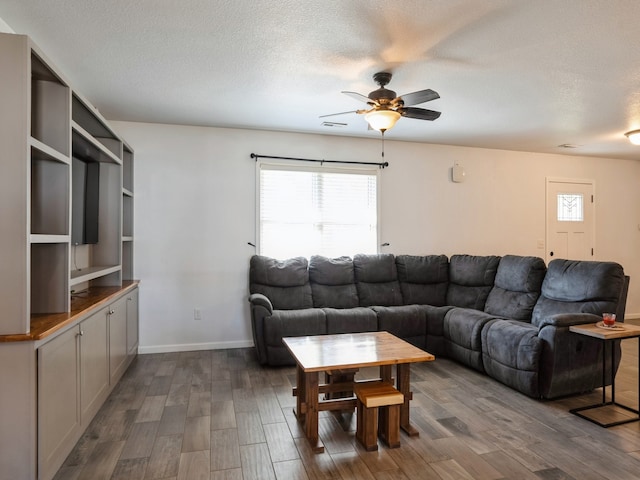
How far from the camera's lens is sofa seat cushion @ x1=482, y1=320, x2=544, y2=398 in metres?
3.07

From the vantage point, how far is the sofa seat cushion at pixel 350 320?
4012mm

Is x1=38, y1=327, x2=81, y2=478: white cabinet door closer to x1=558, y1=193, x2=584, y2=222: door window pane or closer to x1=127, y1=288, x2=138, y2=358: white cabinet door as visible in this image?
x1=127, y1=288, x2=138, y2=358: white cabinet door

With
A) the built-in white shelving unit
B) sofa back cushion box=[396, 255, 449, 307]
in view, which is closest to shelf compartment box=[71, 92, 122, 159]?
the built-in white shelving unit

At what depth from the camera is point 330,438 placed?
2.48 m

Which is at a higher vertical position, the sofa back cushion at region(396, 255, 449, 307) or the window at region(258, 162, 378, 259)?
the window at region(258, 162, 378, 259)

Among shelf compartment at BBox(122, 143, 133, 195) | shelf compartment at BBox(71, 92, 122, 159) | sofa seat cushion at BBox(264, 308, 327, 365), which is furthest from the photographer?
shelf compartment at BBox(122, 143, 133, 195)

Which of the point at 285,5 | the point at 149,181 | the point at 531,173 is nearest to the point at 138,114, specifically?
the point at 149,181

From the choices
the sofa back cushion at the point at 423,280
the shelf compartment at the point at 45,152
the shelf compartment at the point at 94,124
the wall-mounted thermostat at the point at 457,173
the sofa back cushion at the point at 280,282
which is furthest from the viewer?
the wall-mounted thermostat at the point at 457,173

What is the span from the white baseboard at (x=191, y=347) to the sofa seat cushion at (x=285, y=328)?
33.0 inches

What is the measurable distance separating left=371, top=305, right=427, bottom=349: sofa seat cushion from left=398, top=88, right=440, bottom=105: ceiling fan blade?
2241 mm

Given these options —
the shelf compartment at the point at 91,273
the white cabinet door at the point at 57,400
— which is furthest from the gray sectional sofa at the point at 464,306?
the white cabinet door at the point at 57,400

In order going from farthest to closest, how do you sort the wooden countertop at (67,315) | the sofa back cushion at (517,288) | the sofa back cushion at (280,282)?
the sofa back cushion at (280,282)
the sofa back cushion at (517,288)
the wooden countertop at (67,315)

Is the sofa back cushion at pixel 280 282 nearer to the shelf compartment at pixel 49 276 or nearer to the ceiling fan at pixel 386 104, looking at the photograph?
the ceiling fan at pixel 386 104

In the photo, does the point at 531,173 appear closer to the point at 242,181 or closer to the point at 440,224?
the point at 440,224
